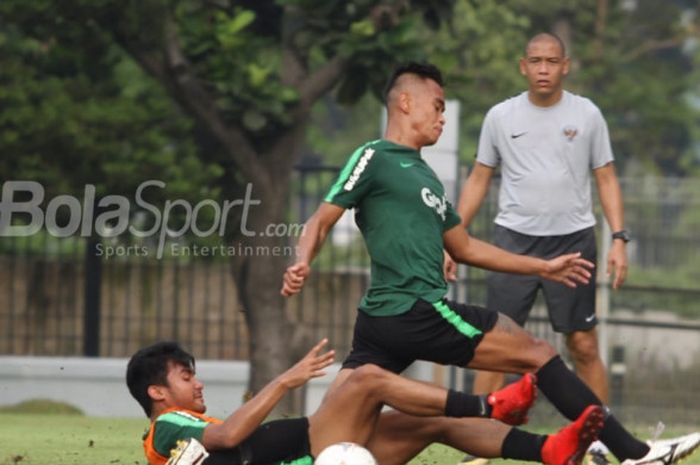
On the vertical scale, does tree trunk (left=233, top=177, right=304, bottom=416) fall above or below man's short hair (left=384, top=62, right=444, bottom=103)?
below

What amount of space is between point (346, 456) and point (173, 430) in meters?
0.74

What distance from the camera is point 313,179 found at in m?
16.5

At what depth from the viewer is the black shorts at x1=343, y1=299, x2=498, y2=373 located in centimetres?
762

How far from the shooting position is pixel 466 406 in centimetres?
745

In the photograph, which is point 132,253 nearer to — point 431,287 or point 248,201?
point 248,201

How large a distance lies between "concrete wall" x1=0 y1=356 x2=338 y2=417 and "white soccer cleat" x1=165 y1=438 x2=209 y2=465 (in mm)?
8364

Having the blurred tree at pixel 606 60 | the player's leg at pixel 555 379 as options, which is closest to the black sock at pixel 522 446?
the player's leg at pixel 555 379

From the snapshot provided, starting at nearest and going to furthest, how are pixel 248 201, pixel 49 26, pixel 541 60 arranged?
1. pixel 541 60
2. pixel 49 26
3. pixel 248 201

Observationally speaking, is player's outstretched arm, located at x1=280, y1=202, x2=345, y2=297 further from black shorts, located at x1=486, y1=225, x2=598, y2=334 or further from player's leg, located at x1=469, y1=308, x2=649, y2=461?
black shorts, located at x1=486, y1=225, x2=598, y2=334

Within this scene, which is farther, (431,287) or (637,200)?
(637,200)

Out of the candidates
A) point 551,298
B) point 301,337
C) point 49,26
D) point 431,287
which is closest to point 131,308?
point 301,337

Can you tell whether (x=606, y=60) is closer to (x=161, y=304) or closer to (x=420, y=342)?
(x=161, y=304)

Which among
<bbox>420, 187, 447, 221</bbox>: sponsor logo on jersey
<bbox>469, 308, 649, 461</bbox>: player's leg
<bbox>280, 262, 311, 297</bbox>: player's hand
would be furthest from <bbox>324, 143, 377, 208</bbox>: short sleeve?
<bbox>469, 308, 649, 461</bbox>: player's leg

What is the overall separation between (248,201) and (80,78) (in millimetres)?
1821
